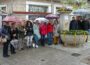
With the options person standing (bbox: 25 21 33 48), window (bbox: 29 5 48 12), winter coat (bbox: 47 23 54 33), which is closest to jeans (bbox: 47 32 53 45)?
winter coat (bbox: 47 23 54 33)

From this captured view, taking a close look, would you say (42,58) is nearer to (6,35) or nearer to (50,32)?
(6,35)

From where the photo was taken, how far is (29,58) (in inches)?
479

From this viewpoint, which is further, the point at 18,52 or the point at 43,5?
the point at 43,5

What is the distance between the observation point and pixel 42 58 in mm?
12148

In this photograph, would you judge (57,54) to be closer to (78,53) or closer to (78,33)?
(78,53)

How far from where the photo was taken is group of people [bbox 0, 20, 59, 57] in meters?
12.6

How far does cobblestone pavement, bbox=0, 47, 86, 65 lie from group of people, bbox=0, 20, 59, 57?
60 centimetres

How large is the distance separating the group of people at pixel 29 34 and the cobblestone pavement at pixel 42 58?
600mm

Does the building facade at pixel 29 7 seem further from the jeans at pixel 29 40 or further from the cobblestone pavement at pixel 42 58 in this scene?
the cobblestone pavement at pixel 42 58

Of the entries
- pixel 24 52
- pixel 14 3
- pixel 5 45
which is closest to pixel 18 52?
pixel 24 52

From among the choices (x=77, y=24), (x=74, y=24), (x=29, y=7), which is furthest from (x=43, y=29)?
(x=29, y=7)

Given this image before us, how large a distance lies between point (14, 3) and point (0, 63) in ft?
31.8

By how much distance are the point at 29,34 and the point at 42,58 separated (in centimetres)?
255

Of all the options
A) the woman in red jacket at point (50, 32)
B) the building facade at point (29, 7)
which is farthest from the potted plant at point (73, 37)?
the building facade at point (29, 7)
